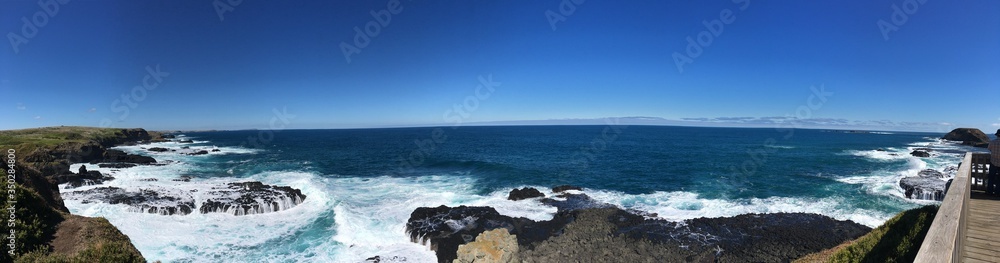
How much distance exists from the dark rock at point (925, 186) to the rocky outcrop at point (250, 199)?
4711 cm

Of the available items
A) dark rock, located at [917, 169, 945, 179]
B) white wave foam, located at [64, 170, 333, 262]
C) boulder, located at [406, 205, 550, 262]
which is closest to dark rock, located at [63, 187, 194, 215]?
white wave foam, located at [64, 170, 333, 262]

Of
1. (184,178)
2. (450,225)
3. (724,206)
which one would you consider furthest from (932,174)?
(184,178)

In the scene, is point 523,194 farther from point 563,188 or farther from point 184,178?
point 184,178

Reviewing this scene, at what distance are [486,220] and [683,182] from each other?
23.6 meters

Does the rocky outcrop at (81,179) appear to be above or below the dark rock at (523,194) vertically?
above

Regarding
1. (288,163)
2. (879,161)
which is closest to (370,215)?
(288,163)

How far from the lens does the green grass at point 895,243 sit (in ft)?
29.9

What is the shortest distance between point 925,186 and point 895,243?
3346cm

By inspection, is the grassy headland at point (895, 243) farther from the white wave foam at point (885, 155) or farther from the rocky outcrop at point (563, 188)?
the white wave foam at point (885, 155)

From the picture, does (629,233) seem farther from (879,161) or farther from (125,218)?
(879,161)

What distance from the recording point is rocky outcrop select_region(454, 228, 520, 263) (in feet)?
51.8

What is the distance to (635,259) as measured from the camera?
17797mm

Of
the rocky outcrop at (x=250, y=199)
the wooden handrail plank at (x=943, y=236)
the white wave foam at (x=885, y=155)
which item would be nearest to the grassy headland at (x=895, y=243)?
the wooden handrail plank at (x=943, y=236)

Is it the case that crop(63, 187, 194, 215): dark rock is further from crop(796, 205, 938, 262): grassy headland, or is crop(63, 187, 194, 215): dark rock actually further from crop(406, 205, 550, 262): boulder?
crop(796, 205, 938, 262): grassy headland
